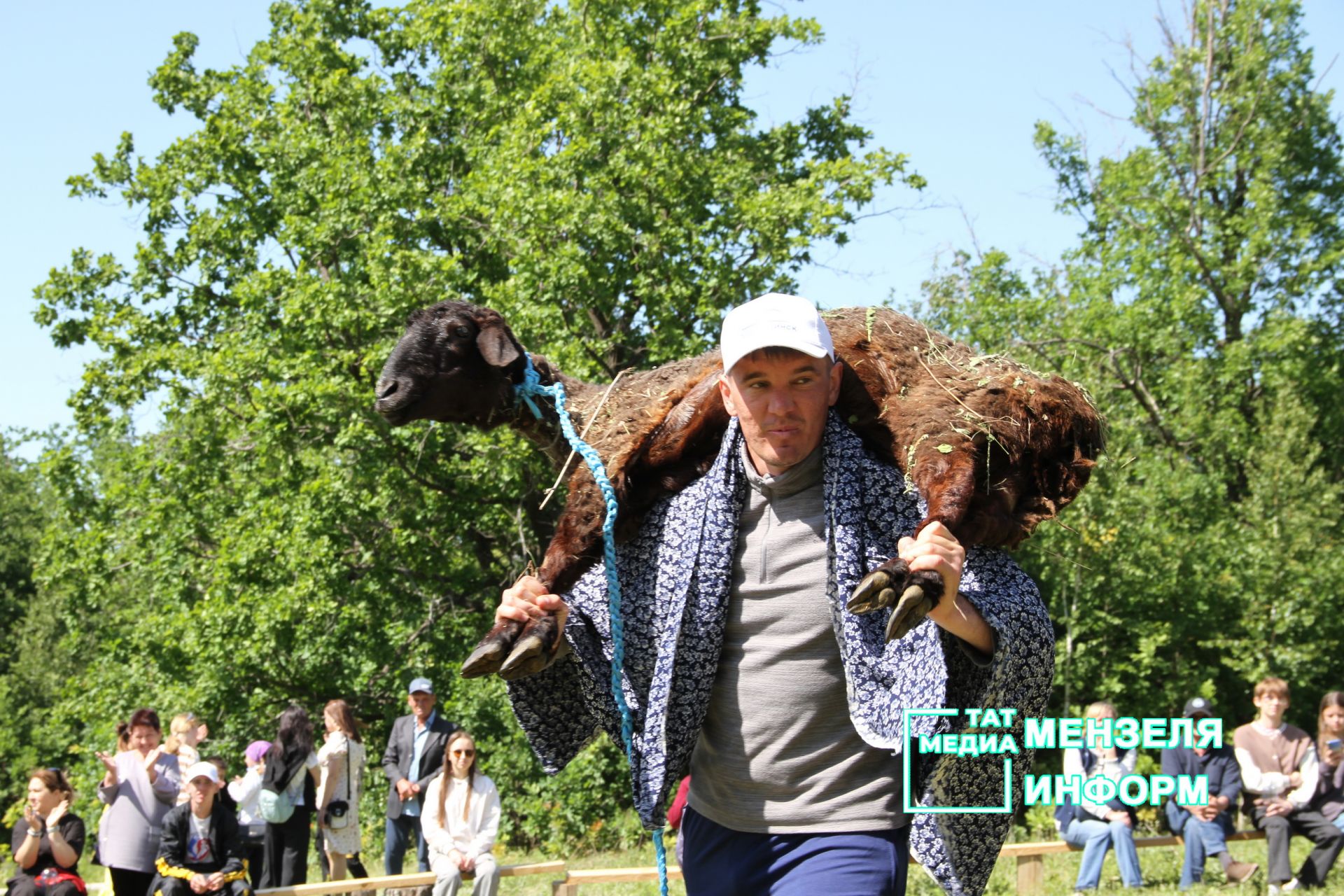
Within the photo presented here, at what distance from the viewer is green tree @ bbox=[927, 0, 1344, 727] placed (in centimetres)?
1817

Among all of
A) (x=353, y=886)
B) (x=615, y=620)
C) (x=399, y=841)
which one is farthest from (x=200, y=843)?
(x=615, y=620)

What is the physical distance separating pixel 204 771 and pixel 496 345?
4.11m

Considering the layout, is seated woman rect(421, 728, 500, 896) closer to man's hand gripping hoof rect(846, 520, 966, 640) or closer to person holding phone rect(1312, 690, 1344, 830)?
person holding phone rect(1312, 690, 1344, 830)

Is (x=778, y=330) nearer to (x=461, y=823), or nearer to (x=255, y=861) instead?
(x=461, y=823)

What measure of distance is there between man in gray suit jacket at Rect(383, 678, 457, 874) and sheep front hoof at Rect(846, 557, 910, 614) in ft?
24.2

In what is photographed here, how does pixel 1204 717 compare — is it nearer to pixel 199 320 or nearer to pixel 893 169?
pixel 893 169

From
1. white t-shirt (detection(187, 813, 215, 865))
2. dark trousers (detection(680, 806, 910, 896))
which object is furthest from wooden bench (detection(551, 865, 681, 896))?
dark trousers (detection(680, 806, 910, 896))

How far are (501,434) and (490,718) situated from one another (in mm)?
3770

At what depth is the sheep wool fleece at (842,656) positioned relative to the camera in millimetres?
2971

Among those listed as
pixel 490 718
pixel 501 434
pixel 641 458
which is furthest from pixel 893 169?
pixel 641 458

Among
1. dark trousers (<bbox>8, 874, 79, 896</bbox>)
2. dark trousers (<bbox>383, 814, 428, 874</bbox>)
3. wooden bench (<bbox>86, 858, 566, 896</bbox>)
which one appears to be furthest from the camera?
dark trousers (<bbox>383, 814, 428, 874</bbox>)

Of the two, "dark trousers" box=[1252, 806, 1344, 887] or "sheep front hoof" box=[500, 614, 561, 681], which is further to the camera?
"dark trousers" box=[1252, 806, 1344, 887]

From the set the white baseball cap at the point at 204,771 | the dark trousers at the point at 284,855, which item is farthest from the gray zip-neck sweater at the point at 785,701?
the dark trousers at the point at 284,855

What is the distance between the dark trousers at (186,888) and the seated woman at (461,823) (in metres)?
1.32
